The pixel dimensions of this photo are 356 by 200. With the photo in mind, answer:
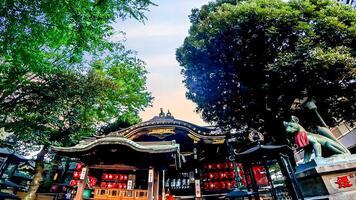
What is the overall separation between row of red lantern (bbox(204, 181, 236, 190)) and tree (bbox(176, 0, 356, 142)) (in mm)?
4814

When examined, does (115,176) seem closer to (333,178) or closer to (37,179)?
(37,179)

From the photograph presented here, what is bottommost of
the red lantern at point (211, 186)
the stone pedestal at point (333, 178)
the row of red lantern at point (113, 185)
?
the stone pedestal at point (333, 178)

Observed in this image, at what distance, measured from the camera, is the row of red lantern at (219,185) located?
1459cm

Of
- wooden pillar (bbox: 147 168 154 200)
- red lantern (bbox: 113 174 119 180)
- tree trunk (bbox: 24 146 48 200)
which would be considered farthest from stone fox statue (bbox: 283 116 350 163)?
tree trunk (bbox: 24 146 48 200)

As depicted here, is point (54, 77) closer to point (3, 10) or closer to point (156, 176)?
point (3, 10)

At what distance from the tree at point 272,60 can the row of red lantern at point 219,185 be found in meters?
4.81

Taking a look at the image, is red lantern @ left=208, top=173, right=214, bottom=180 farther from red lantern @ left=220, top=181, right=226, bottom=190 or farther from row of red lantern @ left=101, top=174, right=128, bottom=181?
row of red lantern @ left=101, top=174, right=128, bottom=181

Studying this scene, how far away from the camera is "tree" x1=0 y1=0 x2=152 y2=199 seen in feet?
22.4

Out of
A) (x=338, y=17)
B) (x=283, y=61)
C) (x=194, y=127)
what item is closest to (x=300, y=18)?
(x=338, y=17)

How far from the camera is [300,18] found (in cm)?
1456

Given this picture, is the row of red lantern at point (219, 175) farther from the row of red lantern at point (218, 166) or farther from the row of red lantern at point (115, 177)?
the row of red lantern at point (115, 177)

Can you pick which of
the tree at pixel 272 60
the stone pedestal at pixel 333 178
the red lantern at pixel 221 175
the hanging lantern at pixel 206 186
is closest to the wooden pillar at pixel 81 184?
the hanging lantern at pixel 206 186

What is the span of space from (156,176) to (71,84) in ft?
30.9

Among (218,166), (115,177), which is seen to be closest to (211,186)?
(218,166)
